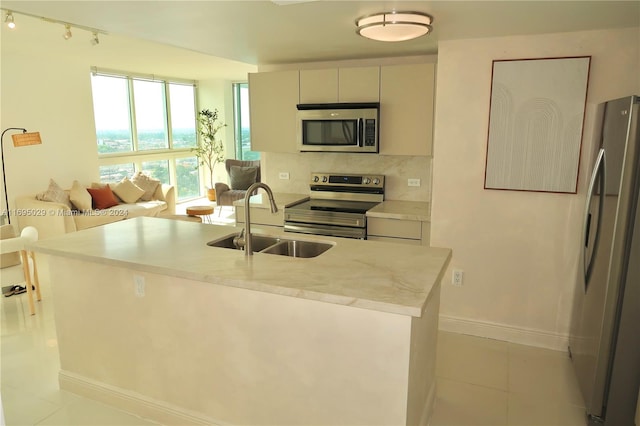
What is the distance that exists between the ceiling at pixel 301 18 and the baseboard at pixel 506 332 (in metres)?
2.15

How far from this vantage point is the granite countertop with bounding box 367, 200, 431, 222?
3674 mm

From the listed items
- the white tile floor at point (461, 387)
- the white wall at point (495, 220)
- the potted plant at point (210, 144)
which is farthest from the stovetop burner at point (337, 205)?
the potted plant at point (210, 144)

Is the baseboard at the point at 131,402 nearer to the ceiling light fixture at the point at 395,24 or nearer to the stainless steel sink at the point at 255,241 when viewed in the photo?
the stainless steel sink at the point at 255,241

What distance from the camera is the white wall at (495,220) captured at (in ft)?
10.00

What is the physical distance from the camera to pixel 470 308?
346 centimetres

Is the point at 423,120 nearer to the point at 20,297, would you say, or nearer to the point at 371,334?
the point at 371,334

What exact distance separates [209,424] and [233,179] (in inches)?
224

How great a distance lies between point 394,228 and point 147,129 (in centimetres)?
586

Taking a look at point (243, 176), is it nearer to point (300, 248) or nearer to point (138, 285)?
point (300, 248)

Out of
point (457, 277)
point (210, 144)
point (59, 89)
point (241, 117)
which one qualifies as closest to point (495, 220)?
point (457, 277)

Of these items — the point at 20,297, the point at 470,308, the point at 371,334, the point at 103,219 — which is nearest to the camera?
the point at 371,334

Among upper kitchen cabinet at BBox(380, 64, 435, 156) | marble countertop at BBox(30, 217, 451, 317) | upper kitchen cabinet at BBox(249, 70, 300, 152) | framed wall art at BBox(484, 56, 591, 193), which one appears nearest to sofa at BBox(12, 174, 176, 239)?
upper kitchen cabinet at BBox(249, 70, 300, 152)

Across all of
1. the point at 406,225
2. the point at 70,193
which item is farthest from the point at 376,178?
the point at 70,193

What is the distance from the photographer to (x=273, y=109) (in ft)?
14.3
